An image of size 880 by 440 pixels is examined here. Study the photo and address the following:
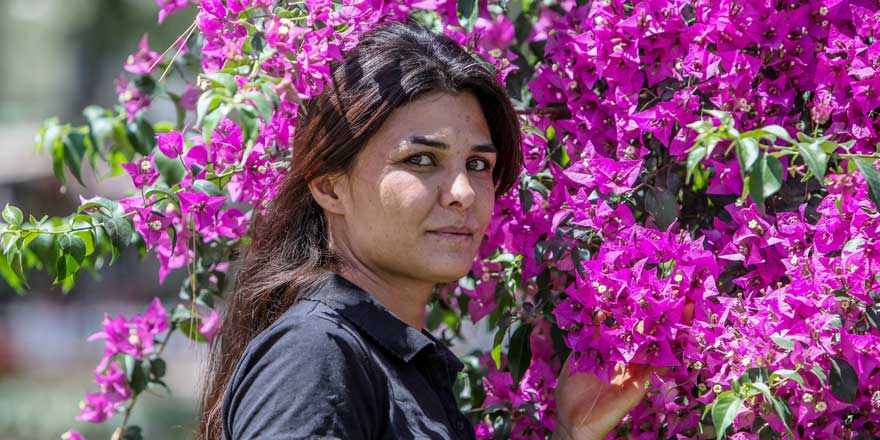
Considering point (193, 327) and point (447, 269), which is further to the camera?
point (193, 327)

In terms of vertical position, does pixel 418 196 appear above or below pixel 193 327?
above

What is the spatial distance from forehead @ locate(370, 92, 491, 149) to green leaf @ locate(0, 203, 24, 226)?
1.83 ft

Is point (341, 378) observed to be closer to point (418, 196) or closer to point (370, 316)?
point (370, 316)

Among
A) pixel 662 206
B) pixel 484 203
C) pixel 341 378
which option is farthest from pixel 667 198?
pixel 341 378

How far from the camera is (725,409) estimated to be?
4.69ft

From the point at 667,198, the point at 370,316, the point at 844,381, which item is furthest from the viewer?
the point at 667,198

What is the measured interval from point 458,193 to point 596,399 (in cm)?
40

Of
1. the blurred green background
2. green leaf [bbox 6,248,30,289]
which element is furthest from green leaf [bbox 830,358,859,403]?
the blurred green background

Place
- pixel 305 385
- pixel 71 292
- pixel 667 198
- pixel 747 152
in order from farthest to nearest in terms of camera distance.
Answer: pixel 71 292
pixel 667 198
pixel 305 385
pixel 747 152

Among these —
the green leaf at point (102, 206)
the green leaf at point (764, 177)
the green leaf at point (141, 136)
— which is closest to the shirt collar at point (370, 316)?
the green leaf at point (102, 206)

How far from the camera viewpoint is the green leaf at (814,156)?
128cm

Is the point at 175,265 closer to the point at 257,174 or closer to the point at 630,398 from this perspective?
the point at 257,174

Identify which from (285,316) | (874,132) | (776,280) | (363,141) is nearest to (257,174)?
(363,141)

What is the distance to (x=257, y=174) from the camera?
75.3 inches
